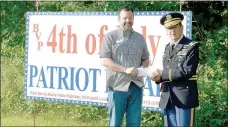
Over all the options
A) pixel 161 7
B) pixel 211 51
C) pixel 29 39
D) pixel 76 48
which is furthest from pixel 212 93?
pixel 29 39

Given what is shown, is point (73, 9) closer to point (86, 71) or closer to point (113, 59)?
point (86, 71)

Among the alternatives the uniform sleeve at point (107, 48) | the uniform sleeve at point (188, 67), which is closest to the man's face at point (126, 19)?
the uniform sleeve at point (107, 48)

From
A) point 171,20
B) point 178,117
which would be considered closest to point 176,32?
point 171,20

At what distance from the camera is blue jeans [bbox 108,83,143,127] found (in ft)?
16.6

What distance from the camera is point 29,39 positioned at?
7285 mm

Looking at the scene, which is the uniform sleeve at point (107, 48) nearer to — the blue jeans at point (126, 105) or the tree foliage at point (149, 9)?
the blue jeans at point (126, 105)

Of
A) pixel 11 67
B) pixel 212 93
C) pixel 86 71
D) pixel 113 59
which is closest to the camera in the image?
pixel 113 59

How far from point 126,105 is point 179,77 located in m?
0.79

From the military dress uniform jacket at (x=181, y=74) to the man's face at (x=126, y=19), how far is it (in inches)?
19.7

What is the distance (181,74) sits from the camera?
452 cm

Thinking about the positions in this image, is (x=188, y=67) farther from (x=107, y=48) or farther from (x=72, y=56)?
(x=72, y=56)

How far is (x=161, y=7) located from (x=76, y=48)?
7.03 feet

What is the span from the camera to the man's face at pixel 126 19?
4949mm

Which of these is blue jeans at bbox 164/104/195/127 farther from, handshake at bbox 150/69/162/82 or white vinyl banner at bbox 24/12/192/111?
white vinyl banner at bbox 24/12/192/111
